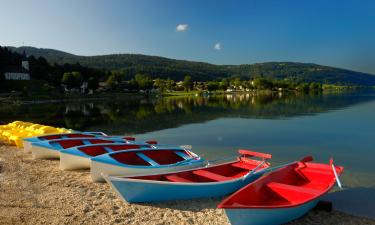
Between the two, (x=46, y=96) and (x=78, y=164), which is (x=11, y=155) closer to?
(x=78, y=164)

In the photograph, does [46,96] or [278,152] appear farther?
[46,96]

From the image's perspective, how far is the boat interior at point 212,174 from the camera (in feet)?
38.4

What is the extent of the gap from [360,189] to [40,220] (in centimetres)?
1253

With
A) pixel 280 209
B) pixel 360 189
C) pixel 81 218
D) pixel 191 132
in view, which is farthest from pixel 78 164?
pixel 191 132

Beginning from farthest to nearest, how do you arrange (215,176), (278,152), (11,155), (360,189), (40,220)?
1. (278,152)
2. (11,155)
3. (360,189)
4. (215,176)
5. (40,220)

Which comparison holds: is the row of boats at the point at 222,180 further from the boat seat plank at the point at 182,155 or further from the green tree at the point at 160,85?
the green tree at the point at 160,85

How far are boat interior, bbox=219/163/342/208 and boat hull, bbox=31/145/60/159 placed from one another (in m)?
11.9

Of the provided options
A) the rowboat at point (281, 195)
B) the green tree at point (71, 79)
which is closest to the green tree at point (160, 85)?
the green tree at point (71, 79)

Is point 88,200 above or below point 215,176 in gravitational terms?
below

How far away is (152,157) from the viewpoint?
50.2ft

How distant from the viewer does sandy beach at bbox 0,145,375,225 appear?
31.7ft

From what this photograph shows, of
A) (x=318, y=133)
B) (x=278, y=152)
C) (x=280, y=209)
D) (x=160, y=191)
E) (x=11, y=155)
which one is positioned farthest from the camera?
(x=318, y=133)

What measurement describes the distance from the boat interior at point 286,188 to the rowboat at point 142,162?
405cm

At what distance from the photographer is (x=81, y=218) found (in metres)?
9.68
